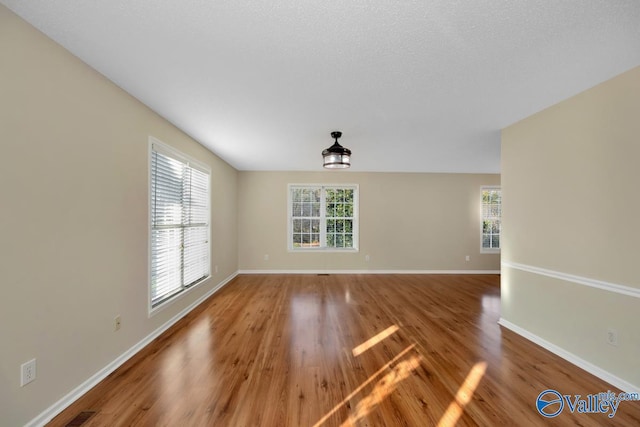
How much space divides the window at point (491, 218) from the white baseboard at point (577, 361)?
12.3 feet

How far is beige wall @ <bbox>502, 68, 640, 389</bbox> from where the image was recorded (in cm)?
200

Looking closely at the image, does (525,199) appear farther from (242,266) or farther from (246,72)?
(242,266)

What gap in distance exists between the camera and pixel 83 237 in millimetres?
1902

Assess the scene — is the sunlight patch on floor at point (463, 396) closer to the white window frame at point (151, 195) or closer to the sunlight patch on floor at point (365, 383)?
the sunlight patch on floor at point (365, 383)

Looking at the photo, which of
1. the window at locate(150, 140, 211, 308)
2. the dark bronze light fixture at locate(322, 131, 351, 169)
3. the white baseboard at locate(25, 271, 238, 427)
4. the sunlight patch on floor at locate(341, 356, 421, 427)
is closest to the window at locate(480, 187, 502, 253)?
the dark bronze light fixture at locate(322, 131, 351, 169)

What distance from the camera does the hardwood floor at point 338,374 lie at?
170 centimetres

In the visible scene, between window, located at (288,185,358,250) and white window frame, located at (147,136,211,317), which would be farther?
window, located at (288,185,358,250)

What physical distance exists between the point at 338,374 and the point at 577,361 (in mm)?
2170

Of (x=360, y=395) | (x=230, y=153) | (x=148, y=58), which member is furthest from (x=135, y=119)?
(x=360, y=395)

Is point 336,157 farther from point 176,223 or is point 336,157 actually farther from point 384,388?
point 384,388

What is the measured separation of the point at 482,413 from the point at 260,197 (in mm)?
5373

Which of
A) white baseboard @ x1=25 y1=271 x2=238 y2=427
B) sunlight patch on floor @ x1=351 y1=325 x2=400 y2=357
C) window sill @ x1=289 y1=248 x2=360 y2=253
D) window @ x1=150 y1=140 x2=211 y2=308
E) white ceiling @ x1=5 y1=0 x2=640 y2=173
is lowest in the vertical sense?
sunlight patch on floor @ x1=351 y1=325 x2=400 y2=357

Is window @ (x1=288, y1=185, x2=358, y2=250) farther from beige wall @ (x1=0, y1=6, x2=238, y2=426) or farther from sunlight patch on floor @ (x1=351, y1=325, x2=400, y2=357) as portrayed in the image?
beige wall @ (x1=0, y1=6, x2=238, y2=426)

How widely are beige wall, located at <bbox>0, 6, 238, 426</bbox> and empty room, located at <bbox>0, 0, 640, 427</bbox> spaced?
Answer: 1 cm
